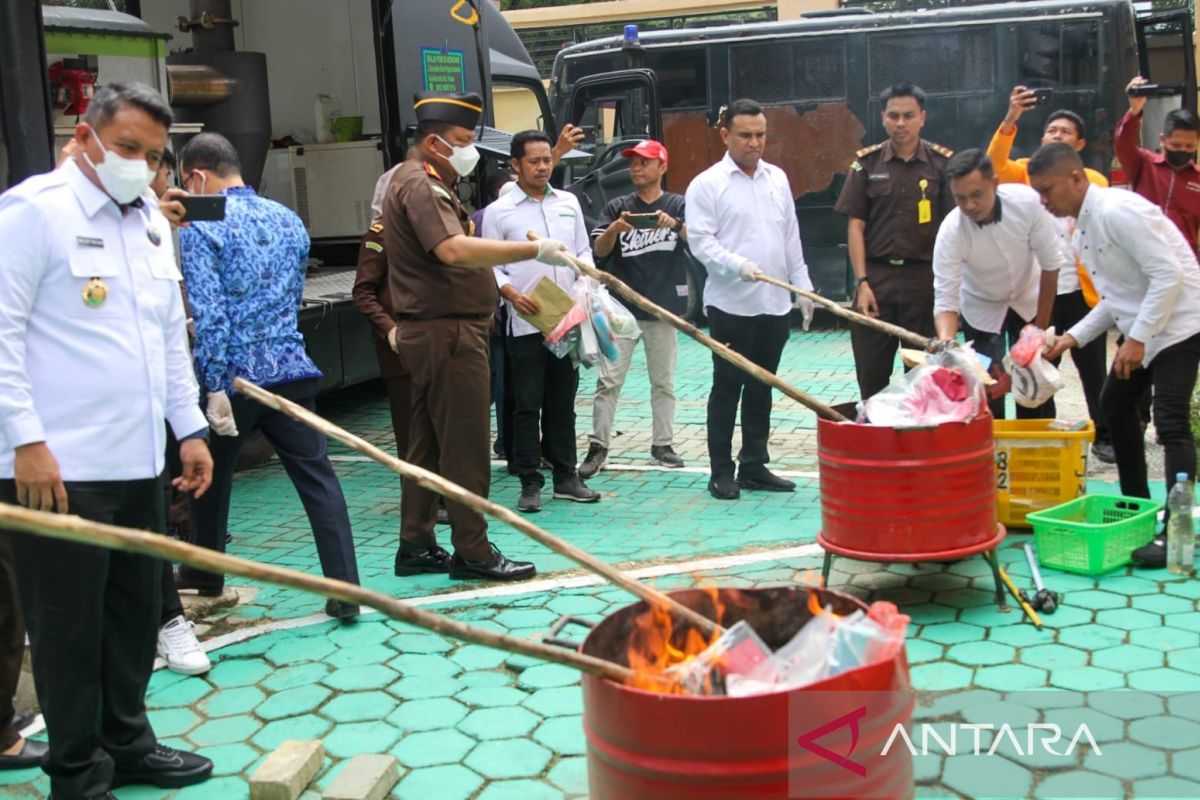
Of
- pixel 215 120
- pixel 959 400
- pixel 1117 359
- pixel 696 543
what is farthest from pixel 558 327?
pixel 215 120

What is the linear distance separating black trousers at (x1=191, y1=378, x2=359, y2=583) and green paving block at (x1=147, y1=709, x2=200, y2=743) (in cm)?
90

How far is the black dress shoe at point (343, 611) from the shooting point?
15.9 feet

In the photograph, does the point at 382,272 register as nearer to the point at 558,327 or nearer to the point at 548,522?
the point at 558,327

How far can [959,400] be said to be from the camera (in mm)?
4656

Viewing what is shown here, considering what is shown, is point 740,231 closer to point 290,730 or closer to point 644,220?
point 644,220

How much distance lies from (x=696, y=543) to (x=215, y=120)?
5.18 m

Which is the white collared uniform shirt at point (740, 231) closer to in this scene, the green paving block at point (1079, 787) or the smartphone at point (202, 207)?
the smartphone at point (202, 207)

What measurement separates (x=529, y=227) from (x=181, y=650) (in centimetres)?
297

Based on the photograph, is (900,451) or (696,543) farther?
(696,543)

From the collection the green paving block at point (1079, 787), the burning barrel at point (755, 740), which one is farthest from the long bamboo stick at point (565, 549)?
the green paving block at point (1079, 787)

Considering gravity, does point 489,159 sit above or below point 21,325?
above

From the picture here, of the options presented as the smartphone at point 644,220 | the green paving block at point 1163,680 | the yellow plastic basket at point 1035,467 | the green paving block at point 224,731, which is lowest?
the green paving block at point 1163,680

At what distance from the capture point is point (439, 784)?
139 inches

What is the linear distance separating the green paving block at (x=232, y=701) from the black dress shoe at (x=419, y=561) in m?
1.25
